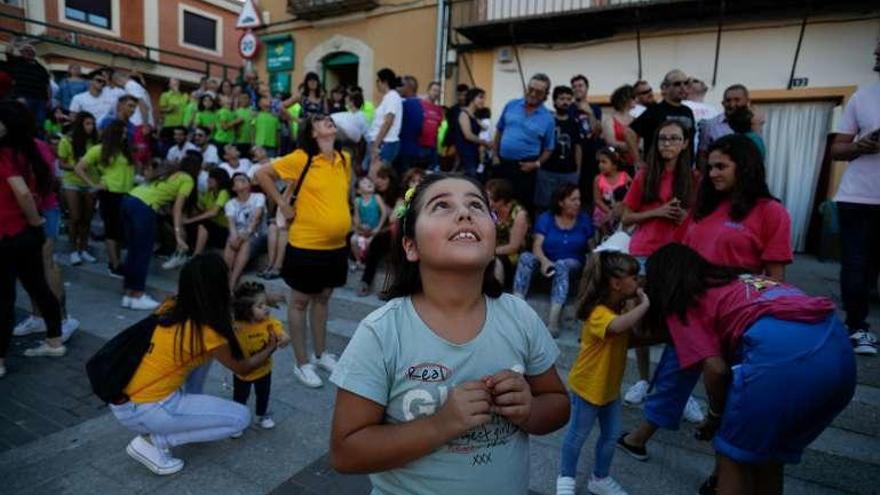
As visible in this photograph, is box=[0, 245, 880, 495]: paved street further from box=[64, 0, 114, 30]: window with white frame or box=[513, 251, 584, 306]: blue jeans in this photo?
box=[64, 0, 114, 30]: window with white frame

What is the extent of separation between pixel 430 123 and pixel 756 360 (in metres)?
5.91

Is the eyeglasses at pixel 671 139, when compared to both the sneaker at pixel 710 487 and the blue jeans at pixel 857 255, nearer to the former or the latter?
the blue jeans at pixel 857 255

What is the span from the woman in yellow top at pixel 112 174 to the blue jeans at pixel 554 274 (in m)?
5.02

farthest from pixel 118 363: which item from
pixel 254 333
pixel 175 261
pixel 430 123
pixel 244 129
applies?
pixel 244 129

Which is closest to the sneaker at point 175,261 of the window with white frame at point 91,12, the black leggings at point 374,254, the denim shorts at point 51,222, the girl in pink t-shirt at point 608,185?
the denim shorts at point 51,222

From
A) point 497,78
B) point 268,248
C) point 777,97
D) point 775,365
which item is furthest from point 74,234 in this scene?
point 777,97

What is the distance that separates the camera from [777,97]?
7.76 metres

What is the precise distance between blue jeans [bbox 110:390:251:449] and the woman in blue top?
282 cm

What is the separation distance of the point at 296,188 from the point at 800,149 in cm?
779

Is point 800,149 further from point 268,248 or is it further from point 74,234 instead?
point 74,234

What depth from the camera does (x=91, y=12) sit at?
73.6 ft

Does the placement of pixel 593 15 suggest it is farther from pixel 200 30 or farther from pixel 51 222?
pixel 200 30

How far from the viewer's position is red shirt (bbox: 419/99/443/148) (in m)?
7.21

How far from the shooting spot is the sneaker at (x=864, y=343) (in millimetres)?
3566
